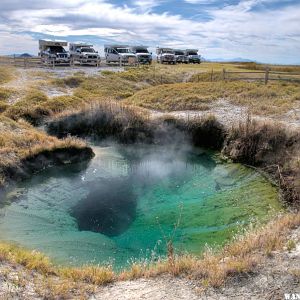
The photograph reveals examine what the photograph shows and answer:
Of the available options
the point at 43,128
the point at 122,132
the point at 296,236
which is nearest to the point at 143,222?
the point at 296,236

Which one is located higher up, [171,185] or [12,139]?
[12,139]

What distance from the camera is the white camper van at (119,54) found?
62.5 meters

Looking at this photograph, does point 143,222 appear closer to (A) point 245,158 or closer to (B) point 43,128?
(A) point 245,158

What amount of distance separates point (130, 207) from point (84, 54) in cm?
4631

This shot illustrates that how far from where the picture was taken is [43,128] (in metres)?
25.9

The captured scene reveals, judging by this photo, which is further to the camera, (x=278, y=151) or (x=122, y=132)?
(x=122, y=132)

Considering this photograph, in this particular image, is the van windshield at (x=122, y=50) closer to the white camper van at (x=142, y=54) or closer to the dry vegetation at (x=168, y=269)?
the white camper van at (x=142, y=54)

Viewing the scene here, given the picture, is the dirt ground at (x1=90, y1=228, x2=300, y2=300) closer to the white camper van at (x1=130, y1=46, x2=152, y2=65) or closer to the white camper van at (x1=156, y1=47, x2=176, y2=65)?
the white camper van at (x1=130, y1=46, x2=152, y2=65)

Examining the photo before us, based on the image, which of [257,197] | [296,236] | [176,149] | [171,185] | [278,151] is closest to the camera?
[296,236]

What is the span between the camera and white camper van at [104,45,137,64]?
205ft

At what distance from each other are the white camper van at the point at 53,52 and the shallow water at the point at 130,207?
124 ft

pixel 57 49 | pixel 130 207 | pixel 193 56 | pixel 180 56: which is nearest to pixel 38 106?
pixel 130 207

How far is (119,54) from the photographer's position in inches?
2475

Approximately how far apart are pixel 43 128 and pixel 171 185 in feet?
37.1
